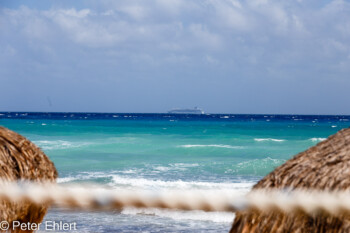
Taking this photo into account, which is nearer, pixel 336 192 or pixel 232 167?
pixel 336 192

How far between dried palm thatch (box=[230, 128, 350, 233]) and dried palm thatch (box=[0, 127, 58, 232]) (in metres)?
1.11

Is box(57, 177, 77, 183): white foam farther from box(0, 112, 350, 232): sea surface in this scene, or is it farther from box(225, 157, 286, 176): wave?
box(225, 157, 286, 176): wave

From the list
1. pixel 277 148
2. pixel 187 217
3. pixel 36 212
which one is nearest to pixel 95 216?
pixel 187 217

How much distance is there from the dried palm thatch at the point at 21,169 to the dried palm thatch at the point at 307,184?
1.11 metres

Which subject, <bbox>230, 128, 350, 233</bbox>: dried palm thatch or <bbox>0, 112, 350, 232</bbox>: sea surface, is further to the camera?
<bbox>0, 112, 350, 232</bbox>: sea surface

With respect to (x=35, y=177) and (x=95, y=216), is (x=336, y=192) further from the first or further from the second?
(x=95, y=216)

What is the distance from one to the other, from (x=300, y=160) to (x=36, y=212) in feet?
4.58

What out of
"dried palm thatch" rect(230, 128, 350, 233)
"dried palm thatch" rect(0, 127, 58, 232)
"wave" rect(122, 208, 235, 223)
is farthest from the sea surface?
"dried palm thatch" rect(230, 128, 350, 233)

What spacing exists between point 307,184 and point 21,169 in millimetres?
1391

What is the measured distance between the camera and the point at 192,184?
39.5ft

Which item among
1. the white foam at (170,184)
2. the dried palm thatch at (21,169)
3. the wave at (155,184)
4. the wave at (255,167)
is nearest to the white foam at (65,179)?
the wave at (155,184)

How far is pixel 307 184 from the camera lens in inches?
68.9

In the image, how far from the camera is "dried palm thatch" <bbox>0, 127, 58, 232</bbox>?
7.86 feet

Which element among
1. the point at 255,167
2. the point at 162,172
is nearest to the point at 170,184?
the point at 162,172
